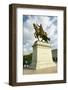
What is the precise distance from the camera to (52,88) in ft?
6.73

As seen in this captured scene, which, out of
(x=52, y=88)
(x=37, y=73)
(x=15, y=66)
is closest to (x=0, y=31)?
(x=15, y=66)

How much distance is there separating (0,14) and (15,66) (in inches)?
A: 15.2

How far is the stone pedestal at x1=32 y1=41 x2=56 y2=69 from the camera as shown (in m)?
1.97

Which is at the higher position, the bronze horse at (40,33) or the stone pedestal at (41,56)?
the bronze horse at (40,33)

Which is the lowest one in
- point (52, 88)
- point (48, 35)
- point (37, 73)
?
point (52, 88)

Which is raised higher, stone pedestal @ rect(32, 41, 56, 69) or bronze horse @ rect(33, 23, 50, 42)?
bronze horse @ rect(33, 23, 50, 42)

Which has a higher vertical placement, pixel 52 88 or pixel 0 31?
pixel 0 31

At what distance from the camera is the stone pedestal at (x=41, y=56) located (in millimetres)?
1975

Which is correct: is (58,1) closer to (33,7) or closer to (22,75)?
(33,7)

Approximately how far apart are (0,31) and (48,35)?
1.23 ft

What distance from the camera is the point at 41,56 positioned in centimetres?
199

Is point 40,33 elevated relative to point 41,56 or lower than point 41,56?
elevated

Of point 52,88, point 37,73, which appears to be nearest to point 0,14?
point 37,73

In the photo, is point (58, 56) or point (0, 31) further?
point (58, 56)
